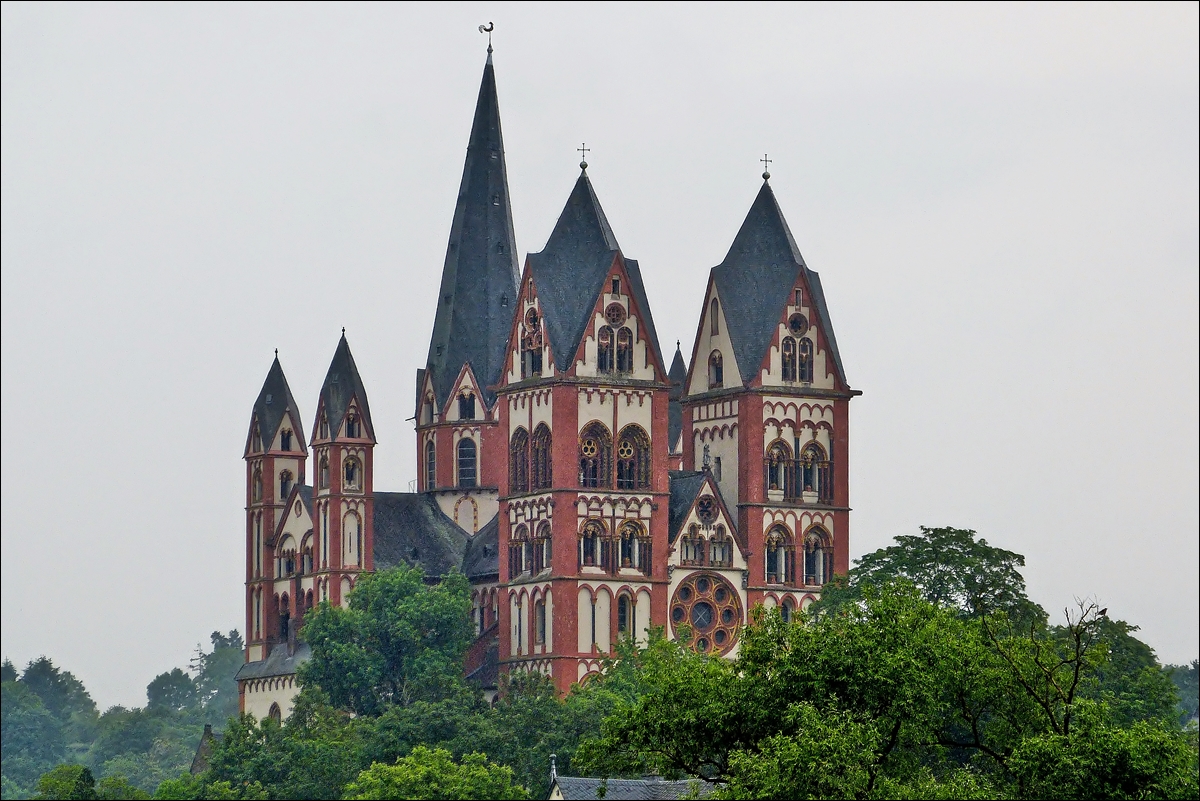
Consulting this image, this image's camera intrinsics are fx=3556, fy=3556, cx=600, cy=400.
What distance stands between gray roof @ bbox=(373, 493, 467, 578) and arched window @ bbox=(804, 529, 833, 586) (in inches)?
580

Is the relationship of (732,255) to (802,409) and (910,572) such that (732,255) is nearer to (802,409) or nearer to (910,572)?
(802,409)

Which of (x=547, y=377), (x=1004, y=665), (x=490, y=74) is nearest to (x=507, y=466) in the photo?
(x=547, y=377)

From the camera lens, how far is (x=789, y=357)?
13438cm

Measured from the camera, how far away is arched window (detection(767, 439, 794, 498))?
134125 millimetres

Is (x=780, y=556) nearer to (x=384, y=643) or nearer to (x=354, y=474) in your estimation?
(x=384, y=643)

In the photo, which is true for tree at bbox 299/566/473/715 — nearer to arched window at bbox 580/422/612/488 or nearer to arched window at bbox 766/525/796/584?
arched window at bbox 580/422/612/488

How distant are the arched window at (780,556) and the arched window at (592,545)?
696 centimetres

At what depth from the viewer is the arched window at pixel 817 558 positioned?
134625 millimetres

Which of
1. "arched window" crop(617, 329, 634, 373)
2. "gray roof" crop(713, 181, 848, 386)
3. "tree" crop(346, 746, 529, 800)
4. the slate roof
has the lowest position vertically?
"tree" crop(346, 746, 529, 800)

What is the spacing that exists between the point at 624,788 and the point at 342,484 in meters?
53.9

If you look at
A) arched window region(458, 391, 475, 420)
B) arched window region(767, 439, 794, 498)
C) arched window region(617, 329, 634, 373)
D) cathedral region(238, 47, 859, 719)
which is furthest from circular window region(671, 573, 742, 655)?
arched window region(458, 391, 475, 420)

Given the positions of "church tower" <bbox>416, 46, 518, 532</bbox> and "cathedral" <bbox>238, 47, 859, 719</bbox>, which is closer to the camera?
"cathedral" <bbox>238, 47, 859, 719</bbox>

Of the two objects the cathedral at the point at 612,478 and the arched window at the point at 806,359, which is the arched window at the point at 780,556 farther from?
the arched window at the point at 806,359

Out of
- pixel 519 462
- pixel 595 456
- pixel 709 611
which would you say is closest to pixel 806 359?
pixel 595 456
